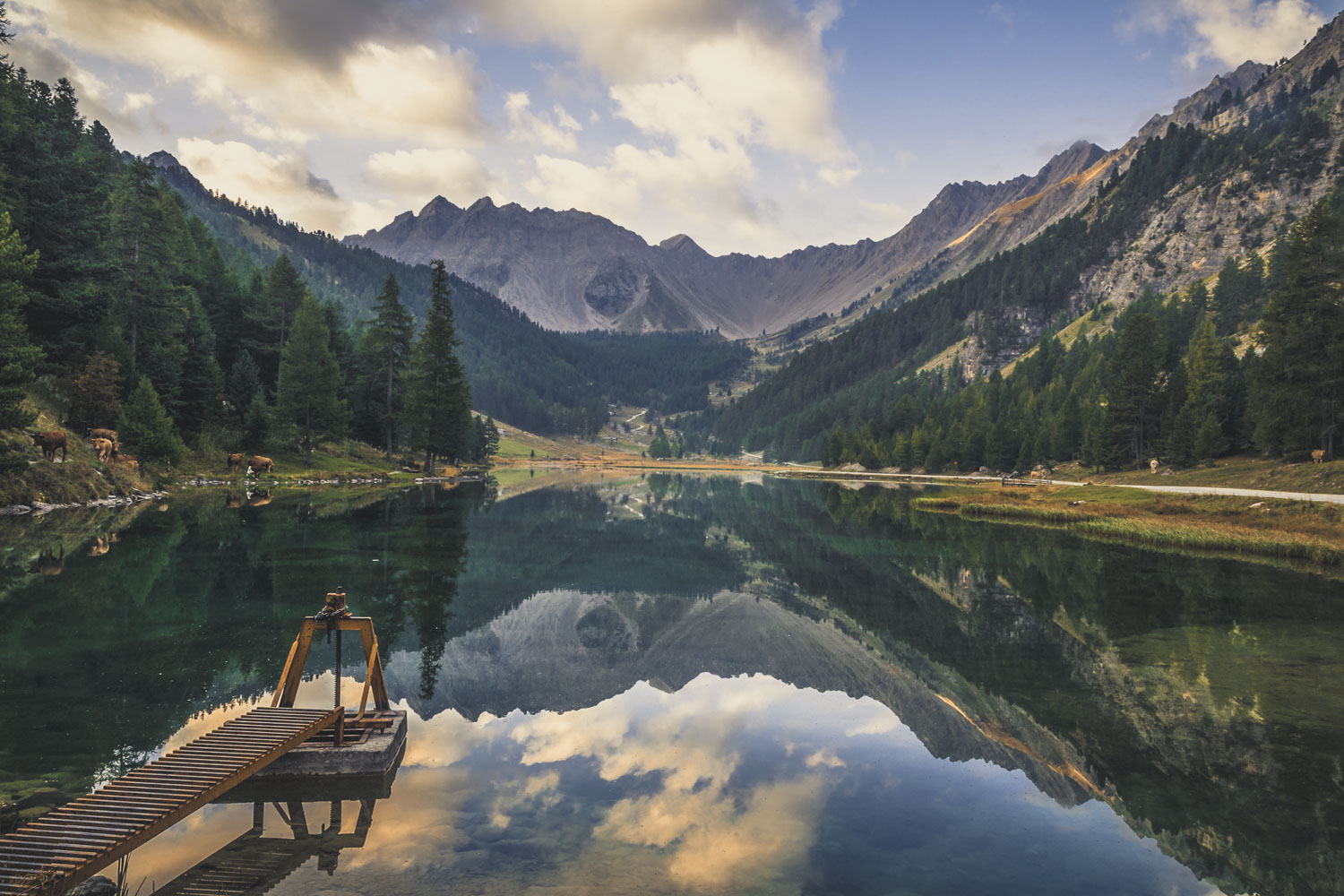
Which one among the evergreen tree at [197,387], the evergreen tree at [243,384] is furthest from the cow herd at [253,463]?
the evergreen tree at [243,384]

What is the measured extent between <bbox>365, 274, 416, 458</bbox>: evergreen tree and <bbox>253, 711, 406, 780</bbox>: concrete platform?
82.5m

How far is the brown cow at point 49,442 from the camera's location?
141 feet

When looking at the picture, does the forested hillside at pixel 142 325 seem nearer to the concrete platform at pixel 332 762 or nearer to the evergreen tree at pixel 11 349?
the evergreen tree at pixel 11 349

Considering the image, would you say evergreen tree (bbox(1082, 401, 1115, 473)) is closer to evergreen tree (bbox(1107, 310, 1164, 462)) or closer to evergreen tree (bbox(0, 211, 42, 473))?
evergreen tree (bbox(1107, 310, 1164, 462))

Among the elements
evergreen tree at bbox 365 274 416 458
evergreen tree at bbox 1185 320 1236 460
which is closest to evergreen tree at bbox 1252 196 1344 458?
evergreen tree at bbox 1185 320 1236 460

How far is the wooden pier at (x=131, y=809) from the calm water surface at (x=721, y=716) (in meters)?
1.00

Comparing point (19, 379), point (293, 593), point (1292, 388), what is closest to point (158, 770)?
point (293, 593)

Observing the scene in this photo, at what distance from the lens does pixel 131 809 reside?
805 centimetres

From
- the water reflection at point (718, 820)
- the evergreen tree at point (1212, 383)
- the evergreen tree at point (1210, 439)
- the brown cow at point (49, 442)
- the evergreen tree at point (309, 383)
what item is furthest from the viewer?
the evergreen tree at point (1212, 383)

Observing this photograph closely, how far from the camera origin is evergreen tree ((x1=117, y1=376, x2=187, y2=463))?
5481 centimetres

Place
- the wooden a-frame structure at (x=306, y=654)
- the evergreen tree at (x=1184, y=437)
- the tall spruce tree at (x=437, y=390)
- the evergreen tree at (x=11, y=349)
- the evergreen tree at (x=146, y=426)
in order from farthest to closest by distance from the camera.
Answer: the tall spruce tree at (x=437, y=390) → the evergreen tree at (x=1184, y=437) → the evergreen tree at (x=146, y=426) → the evergreen tree at (x=11, y=349) → the wooden a-frame structure at (x=306, y=654)

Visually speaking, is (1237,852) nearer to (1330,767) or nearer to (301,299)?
(1330,767)

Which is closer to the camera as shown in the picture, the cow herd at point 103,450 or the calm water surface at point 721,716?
the calm water surface at point 721,716

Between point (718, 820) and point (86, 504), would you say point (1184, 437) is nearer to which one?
point (718, 820)
